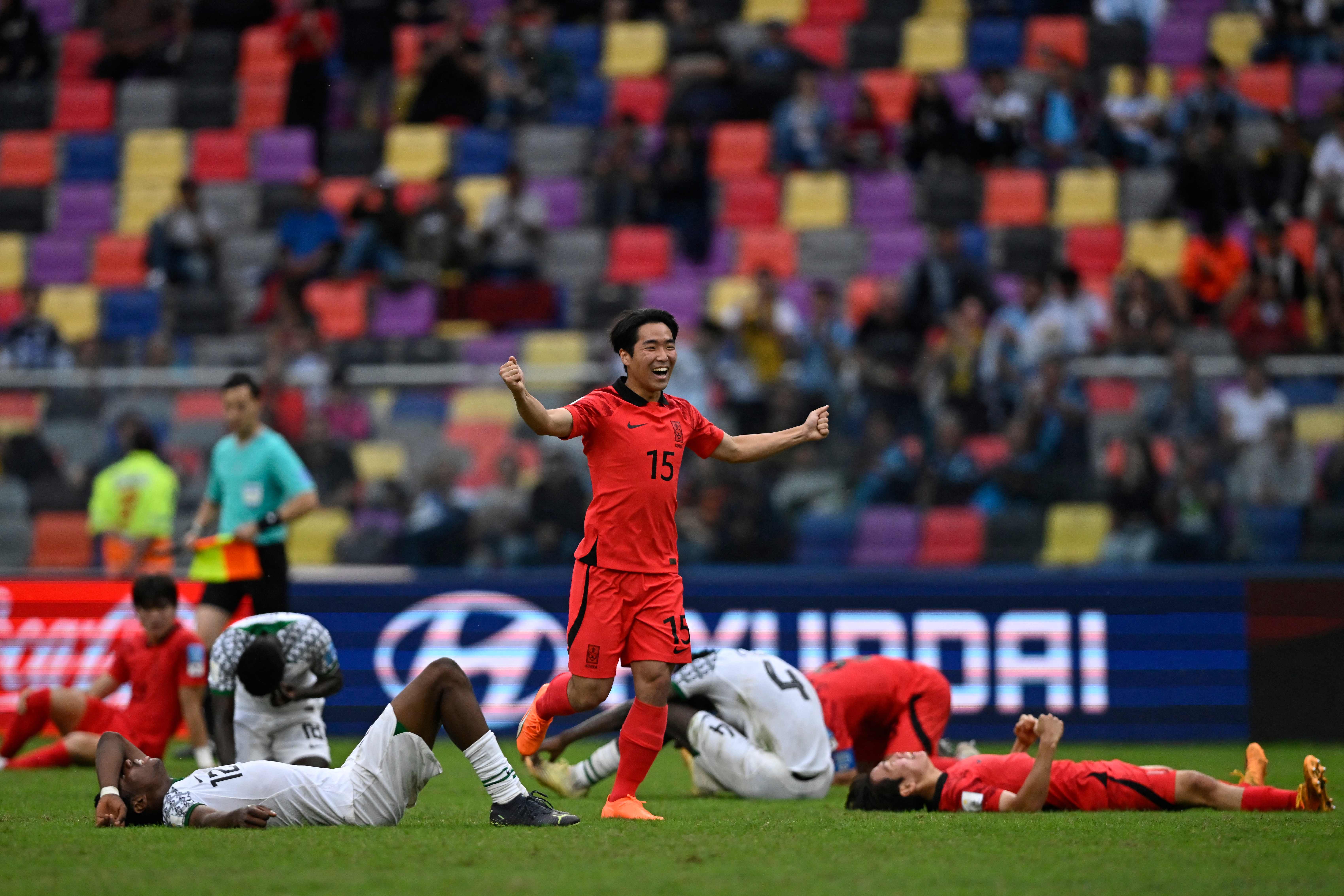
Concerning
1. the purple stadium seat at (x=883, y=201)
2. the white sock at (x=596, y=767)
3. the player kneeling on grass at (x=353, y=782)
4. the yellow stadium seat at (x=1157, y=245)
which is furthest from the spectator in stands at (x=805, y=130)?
the player kneeling on grass at (x=353, y=782)

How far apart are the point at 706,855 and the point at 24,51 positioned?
58.0 feet

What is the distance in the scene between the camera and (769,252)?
1717 centimetres

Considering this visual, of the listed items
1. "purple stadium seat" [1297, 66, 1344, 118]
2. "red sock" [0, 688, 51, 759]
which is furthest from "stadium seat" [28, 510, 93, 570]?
"purple stadium seat" [1297, 66, 1344, 118]

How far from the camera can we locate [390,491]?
13742 millimetres

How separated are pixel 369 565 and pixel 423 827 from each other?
22.3 ft

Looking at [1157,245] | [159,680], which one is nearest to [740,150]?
[1157,245]

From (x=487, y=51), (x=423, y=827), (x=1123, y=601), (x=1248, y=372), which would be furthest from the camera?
(x=487, y=51)

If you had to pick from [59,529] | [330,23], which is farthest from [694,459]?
[330,23]

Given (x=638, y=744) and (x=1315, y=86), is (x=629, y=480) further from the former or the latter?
(x=1315, y=86)

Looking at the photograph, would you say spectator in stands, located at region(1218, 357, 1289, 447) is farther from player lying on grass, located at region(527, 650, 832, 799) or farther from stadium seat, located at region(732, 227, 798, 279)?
player lying on grass, located at region(527, 650, 832, 799)

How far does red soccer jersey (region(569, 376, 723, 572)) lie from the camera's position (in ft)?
24.3

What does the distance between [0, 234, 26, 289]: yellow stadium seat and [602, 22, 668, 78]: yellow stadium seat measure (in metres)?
6.82

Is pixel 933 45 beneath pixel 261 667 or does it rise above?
above

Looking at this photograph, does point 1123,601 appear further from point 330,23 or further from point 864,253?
point 330,23
